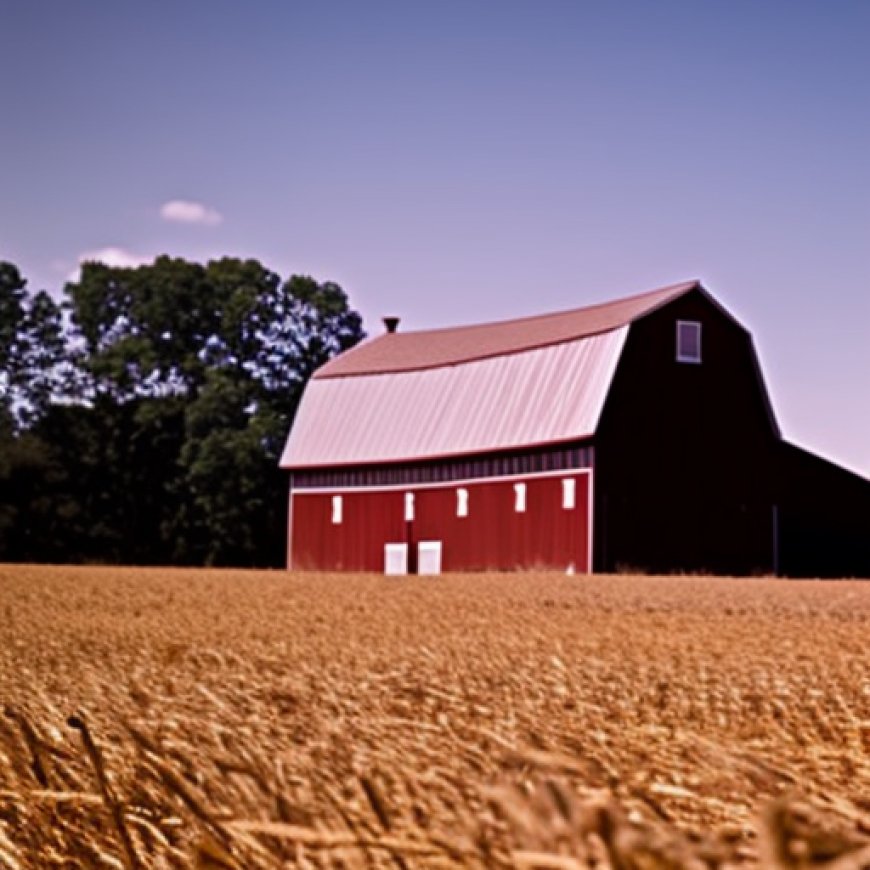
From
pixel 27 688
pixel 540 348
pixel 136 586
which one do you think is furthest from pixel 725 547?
pixel 27 688

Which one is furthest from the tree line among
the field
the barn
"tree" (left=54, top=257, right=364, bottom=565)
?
the field

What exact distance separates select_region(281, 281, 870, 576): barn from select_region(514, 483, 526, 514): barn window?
4 cm

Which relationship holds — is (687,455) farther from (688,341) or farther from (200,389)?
(200,389)

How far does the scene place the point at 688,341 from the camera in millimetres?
39375

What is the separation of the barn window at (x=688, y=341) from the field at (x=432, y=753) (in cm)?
3317

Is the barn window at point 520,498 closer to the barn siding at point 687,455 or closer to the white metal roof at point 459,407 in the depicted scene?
the white metal roof at point 459,407

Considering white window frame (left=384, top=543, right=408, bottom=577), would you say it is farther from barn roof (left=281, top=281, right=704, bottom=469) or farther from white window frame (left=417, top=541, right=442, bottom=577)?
barn roof (left=281, top=281, right=704, bottom=469)

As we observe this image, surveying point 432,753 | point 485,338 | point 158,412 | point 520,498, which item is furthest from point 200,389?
point 432,753

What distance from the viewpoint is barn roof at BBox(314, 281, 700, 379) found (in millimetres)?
40188

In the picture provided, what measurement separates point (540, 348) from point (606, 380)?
154 inches

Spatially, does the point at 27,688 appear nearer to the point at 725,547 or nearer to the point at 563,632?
the point at 563,632

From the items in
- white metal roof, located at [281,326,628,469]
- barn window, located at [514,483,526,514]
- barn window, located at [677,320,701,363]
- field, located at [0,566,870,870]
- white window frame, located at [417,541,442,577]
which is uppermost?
barn window, located at [677,320,701,363]

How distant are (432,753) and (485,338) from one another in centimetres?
4583

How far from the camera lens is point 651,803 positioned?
166 centimetres
